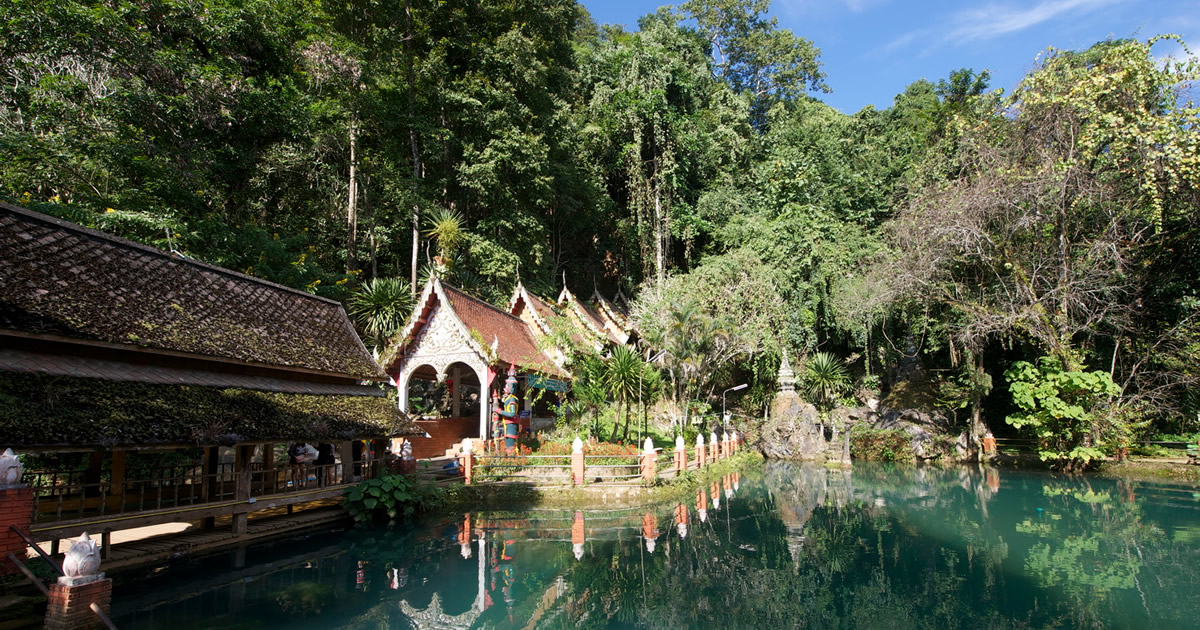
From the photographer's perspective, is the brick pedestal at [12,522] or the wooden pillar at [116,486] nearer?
the brick pedestal at [12,522]

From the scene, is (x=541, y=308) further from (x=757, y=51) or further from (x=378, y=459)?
(x=757, y=51)

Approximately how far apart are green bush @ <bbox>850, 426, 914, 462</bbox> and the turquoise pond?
8.54m

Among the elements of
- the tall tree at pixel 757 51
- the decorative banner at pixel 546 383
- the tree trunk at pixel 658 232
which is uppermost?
the tall tree at pixel 757 51

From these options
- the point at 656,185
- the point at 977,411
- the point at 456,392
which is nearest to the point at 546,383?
the point at 456,392

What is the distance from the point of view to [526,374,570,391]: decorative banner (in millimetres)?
17500

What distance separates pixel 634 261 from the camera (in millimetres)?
31969

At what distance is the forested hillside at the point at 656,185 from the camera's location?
15625 millimetres

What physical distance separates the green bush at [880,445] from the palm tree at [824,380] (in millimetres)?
2044

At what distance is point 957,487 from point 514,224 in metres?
16.6

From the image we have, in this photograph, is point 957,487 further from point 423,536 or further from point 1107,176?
point 423,536

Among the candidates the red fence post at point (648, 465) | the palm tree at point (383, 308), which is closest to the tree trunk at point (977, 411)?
the red fence post at point (648, 465)

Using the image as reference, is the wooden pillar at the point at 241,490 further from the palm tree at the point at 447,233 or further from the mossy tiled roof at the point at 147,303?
the palm tree at the point at 447,233

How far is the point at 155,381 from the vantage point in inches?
361

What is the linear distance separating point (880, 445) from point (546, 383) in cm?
1357
